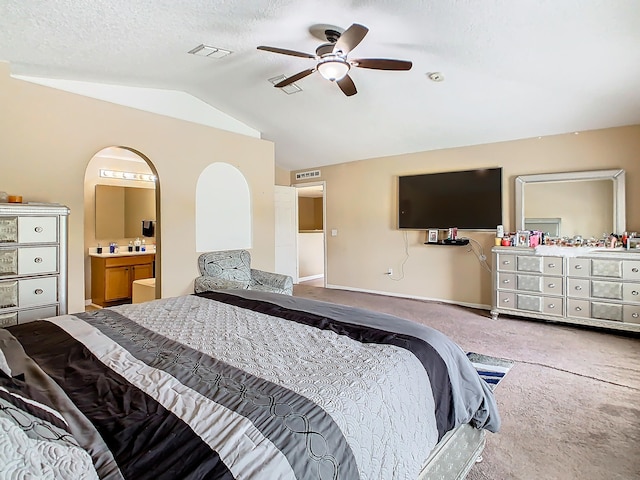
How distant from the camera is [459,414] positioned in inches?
59.7

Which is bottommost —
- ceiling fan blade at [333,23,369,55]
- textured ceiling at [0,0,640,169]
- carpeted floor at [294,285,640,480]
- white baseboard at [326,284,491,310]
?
carpeted floor at [294,285,640,480]

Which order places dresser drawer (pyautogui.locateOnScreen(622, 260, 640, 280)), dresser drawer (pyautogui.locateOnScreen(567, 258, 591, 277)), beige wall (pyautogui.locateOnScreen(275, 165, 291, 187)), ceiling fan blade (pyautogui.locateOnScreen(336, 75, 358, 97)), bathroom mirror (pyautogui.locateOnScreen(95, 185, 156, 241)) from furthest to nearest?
beige wall (pyautogui.locateOnScreen(275, 165, 291, 187)), bathroom mirror (pyautogui.locateOnScreen(95, 185, 156, 241)), dresser drawer (pyautogui.locateOnScreen(567, 258, 591, 277)), dresser drawer (pyautogui.locateOnScreen(622, 260, 640, 280)), ceiling fan blade (pyautogui.locateOnScreen(336, 75, 358, 97))

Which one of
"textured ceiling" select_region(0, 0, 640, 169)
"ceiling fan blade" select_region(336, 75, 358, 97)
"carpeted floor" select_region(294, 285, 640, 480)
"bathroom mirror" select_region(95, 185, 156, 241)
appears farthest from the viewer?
"bathroom mirror" select_region(95, 185, 156, 241)

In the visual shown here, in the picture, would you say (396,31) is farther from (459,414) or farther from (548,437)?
(548,437)

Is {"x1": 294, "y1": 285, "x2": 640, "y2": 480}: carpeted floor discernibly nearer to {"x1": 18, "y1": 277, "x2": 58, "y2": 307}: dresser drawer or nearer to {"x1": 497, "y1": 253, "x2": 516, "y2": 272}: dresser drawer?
{"x1": 497, "y1": 253, "x2": 516, "y2": 272}: dresser drawer

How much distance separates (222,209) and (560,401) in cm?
423

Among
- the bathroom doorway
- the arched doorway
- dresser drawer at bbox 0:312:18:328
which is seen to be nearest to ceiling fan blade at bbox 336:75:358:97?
dresser drawer at bbox 0:312:18:328

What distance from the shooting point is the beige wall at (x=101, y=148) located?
330 cm

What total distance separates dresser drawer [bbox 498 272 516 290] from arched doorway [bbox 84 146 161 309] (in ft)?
16.6

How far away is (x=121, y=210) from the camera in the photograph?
600 cm

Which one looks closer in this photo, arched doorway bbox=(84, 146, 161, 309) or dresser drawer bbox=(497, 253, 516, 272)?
dresser drawer bbox=(497, 253, 516, 272)

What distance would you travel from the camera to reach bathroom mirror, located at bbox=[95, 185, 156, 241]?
A: 5.74 meters

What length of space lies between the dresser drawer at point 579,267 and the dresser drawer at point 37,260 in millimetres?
5268

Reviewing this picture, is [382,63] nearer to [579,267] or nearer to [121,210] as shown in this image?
[579,267]
